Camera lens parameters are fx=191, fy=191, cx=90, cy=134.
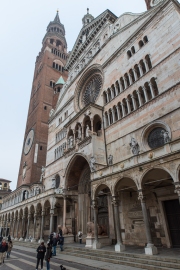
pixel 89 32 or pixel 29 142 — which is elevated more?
pixel 89 32

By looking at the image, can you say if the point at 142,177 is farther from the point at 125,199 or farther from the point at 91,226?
the point at 91,226

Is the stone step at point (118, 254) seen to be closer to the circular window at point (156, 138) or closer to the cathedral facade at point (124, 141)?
the cathedral facade at point (124, 141)

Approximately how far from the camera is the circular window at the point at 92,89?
24.5 meters

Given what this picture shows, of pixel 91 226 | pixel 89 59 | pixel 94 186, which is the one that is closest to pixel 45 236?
pixel 91 226

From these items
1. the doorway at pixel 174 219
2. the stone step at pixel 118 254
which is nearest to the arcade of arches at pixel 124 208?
the doorway at pixel 174 219

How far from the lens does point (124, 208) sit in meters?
16.0

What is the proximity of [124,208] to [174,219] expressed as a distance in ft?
13.7

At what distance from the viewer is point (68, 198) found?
22.2 meters

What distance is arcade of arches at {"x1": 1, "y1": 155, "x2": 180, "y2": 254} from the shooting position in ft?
40.6

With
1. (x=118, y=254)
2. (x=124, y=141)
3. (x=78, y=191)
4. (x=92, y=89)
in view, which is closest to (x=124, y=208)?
(x=118, y=254)

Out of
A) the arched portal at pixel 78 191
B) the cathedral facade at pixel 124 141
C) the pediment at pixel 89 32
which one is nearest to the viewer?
the cathedral facade at pixel 124 141

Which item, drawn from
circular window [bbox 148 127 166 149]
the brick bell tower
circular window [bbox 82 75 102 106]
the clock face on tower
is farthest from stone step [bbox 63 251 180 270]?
the clock face on tower

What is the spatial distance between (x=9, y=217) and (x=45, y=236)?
14.9 metres

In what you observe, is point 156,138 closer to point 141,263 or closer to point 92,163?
point 92,163
